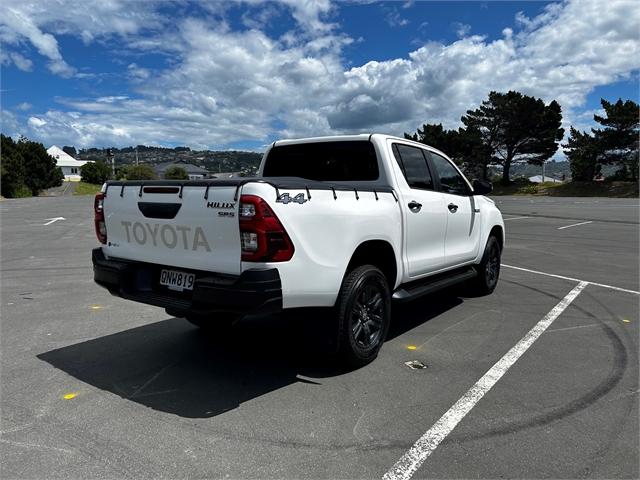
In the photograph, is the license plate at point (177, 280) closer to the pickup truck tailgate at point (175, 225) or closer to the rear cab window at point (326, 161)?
the pickup truck tailgate at point (175, 225)

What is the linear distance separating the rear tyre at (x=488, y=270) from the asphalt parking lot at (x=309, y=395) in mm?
280

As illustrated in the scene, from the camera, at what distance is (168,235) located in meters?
3.83

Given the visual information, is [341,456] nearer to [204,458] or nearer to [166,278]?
[204,458]

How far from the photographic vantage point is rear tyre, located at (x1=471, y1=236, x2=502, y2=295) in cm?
662

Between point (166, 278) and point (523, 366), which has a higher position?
point (166, 278)

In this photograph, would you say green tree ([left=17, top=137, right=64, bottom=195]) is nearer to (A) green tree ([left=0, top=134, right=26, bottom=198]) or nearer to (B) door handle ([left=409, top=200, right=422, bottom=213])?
(A) green tree ([left=0, top=134, right=26, bottom=198])

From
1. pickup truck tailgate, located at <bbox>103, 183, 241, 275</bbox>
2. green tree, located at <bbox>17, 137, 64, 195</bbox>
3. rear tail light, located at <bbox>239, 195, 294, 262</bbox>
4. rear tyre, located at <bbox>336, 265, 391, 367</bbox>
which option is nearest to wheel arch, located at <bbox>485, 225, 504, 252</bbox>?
rear tyre, located at <bbox>336, 265, 391, 367</bbox>

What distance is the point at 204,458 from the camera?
9.30 ft

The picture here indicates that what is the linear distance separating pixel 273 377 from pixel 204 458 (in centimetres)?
122

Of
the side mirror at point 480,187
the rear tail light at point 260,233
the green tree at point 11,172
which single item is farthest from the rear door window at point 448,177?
the green tree at point 11,172

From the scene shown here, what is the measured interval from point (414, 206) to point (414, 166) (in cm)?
59

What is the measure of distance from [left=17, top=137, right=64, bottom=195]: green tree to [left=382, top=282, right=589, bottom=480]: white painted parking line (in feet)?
213

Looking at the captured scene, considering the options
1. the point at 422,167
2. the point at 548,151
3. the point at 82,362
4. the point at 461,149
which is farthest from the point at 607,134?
the point at 82,362

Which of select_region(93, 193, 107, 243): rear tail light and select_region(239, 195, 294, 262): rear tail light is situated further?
select_region(93, 193, 107, 243): rear tail light
